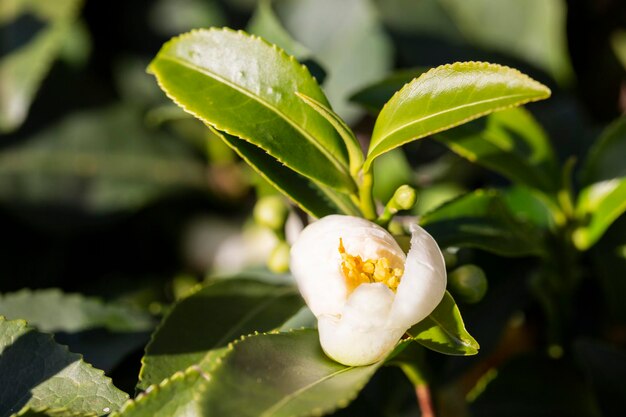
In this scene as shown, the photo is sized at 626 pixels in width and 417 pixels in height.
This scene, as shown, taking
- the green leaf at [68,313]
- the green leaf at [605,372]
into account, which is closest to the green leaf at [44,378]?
the green leaf at [68,313]

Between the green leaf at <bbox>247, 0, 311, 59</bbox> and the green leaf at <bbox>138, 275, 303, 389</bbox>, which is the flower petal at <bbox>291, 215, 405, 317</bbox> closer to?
the green leaf at <bbox>138, 275, 303, 389</bbox>

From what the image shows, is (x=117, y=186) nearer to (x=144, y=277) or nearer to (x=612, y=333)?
(x=144, y=277)

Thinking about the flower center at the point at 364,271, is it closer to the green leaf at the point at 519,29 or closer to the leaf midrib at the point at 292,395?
the leaf midrib at the point at 292,395

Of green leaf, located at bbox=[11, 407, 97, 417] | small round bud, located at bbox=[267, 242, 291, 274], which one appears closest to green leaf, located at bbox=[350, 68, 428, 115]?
small round bud, located at bbox=[267, 242, 291, 274]

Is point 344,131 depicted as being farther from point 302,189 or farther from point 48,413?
point 48,413

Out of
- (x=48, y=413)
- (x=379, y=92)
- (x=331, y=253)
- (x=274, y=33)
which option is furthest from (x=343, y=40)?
(x=48, y=413)

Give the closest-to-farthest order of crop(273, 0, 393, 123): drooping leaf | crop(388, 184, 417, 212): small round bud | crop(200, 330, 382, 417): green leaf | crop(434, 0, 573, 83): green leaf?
crop(200, 330, 382, 417): green leaf, crop(388, 184, 417, 212): small round bud, crop(273, 0, 393, 123): drooping leaf, crop(434, 0, 573, 83): green leaf

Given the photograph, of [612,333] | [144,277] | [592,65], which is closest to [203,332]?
[144,277]
